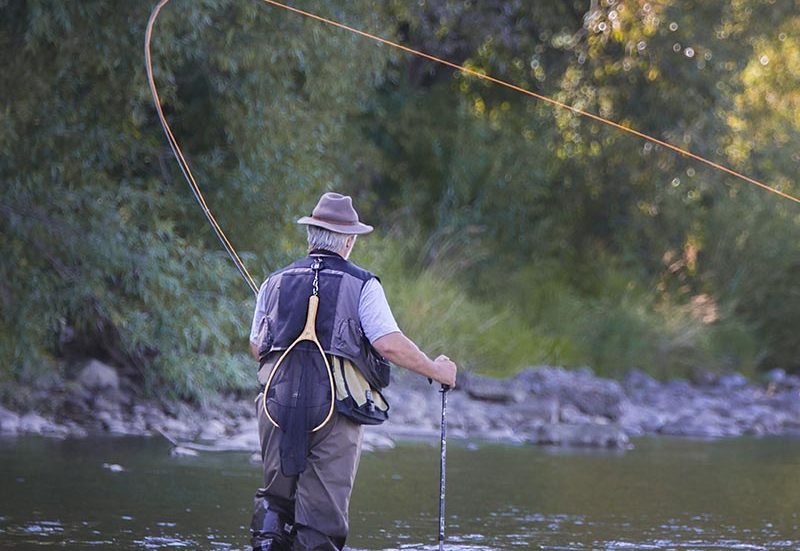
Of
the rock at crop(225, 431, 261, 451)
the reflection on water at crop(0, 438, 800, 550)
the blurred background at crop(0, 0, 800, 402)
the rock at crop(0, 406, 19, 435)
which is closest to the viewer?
the reflection on water at crop(0, 438, 800, 550)

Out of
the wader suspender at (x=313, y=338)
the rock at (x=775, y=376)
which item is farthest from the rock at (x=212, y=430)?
the rock at (x=775, y=376)

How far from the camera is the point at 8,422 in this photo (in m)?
10.7

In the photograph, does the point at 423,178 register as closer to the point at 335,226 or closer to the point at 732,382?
the point at 732,382

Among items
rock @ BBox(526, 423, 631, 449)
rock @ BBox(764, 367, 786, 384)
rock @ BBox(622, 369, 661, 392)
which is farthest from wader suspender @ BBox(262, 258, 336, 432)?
rock @ BBox(764, 367, 786, 384)

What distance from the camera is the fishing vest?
16.0 ft

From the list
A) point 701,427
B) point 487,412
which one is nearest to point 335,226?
point 487,412

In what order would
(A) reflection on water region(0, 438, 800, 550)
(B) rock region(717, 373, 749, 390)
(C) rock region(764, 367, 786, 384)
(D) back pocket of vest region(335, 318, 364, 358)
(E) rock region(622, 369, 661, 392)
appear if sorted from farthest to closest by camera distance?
(C) rock region(764, 367, 786, 384)
(B) rock region(717, 373, 749, 390)
(E) rock region(622, 369, 661, 392)
(A) reflection on water region(0, 438, 800, 550)
(D) back pocket of vest region(335, 318, 364, 358)

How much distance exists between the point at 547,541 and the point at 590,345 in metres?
10.8

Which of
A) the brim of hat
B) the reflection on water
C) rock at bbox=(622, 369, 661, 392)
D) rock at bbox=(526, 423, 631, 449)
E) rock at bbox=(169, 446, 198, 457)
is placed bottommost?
the reflection on water

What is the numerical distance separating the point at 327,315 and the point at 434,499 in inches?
144

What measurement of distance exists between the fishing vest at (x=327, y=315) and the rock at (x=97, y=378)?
7.18 metres

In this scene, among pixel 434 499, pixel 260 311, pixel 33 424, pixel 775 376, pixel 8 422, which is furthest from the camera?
pixel 775 376

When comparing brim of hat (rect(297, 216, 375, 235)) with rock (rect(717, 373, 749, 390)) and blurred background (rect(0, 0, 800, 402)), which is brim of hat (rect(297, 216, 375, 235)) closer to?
blurred background (rect(0, 0, 800, 402))

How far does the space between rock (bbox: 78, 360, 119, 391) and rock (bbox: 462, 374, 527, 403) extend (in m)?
3.84
